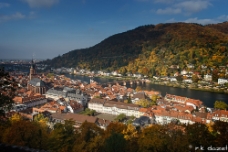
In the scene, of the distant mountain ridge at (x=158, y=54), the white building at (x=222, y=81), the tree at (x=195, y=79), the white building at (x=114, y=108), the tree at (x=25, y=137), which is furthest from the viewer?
the distant mountain ridge at (x=158, y=54)

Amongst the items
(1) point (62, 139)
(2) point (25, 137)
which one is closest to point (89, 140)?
(1) point (62, 139)

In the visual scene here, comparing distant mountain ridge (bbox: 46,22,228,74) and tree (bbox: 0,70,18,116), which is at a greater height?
distant mountain ridge (bbox: 46,22,228,74)

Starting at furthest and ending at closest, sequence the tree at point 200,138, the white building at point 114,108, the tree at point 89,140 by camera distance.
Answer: the white building at point 114,108
the tree at point 89,140
the tree at point 200,138

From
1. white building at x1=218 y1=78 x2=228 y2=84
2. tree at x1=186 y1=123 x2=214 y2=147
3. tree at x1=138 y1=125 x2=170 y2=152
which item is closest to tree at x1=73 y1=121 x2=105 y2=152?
tree at x1=138 y1=125 x2=170 y2=152

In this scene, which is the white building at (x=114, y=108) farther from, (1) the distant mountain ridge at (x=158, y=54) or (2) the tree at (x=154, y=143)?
(1) the distant mountain ridge at (x=158, y=54)

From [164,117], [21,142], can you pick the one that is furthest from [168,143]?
[164,117]

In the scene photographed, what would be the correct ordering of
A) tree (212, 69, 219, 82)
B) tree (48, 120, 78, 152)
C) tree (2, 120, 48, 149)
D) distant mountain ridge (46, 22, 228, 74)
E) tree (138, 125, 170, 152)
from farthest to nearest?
distant mountain ridge (46, 22, 228, 74)
tree (212, 69, 219, 82)
tree (48, 120, 78, 152)
tree (2, 120, 48, 149)
tree (138, 125, 170, 152)

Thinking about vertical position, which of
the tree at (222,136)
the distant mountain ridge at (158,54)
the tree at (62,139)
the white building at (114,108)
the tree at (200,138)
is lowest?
the white building at (114,108)

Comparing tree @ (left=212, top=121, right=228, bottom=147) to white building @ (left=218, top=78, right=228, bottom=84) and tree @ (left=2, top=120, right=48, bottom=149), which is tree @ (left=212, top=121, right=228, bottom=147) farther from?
white building @ (left=218, top=78, right=228, bottom=84)

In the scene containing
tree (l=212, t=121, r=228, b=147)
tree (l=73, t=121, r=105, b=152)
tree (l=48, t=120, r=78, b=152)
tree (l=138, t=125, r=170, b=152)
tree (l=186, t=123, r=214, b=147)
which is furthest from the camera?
tree (l=48, t=120, r=78, b=152)

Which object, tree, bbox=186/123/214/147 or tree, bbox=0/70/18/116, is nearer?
tree, bbox=0/70/18/116

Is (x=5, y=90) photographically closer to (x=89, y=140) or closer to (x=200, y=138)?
(x=89, y=140)

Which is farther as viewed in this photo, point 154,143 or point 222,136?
point 154,143

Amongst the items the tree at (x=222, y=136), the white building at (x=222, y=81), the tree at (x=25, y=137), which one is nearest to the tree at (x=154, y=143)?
the tree at (x=222, y=136)
